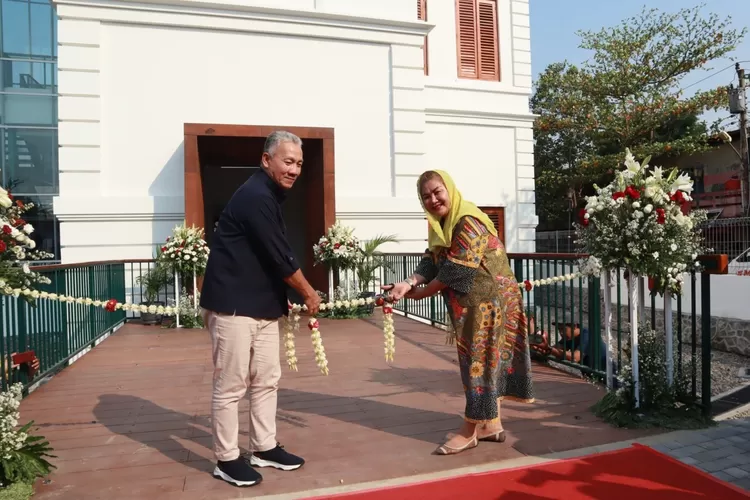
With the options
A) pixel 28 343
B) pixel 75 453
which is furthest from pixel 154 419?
pixel 28 343

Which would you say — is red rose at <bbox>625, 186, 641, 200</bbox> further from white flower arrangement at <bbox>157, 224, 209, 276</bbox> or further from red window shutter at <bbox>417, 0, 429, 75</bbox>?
red window shutter at <bbox>417, 0, 429, 75</bbox>

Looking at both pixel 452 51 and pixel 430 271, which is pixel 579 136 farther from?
pixel 430 271

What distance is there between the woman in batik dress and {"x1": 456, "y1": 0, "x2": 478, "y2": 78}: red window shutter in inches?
431

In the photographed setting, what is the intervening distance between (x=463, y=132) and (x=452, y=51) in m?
2.02

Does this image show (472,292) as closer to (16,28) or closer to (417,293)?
(417,293)

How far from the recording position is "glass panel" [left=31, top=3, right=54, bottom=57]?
1833 cm

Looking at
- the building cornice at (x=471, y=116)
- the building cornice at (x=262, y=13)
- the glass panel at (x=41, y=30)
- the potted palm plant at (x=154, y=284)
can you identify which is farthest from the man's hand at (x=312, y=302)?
the glass panel at (x=41, y=30)

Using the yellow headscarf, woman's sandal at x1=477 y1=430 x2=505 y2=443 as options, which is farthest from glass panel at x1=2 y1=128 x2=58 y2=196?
woman's sandal at x1=477 y1=430 x2=505 y2=443

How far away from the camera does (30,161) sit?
699 inches

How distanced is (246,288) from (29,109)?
1934cm

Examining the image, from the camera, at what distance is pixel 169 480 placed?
2.98 m

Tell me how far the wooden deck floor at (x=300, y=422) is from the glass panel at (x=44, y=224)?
1282 centimetres

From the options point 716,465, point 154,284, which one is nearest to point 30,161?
point 154,284

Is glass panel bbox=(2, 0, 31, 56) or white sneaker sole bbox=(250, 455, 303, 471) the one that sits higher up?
glass panel bbox=(2, 0, 31, 56)
